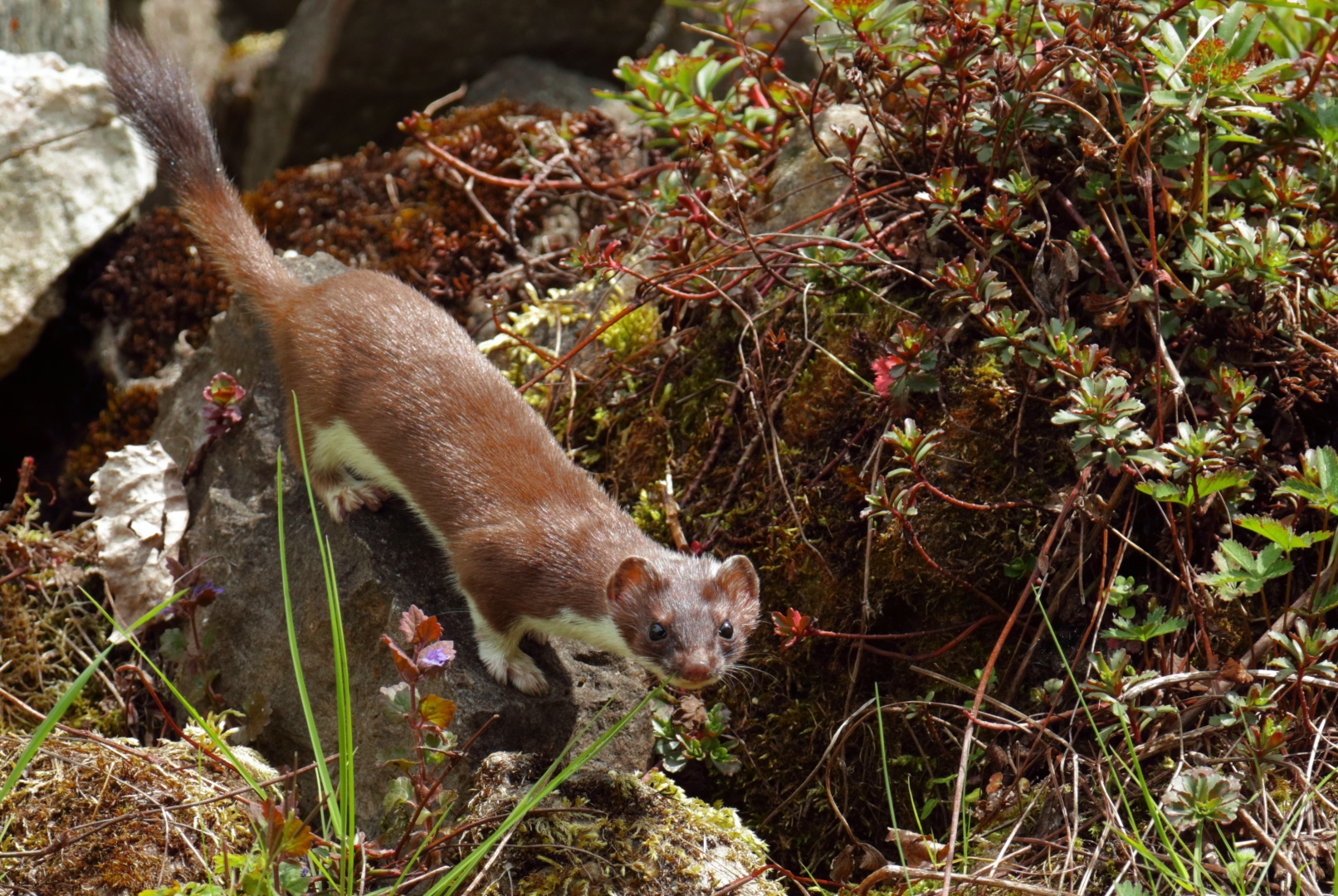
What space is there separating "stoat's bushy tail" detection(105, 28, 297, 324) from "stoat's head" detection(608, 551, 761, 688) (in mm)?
2173

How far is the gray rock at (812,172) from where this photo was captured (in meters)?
4.71

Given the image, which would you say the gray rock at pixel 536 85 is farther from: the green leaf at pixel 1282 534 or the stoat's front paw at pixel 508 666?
the green leaf at pixel 1282 534

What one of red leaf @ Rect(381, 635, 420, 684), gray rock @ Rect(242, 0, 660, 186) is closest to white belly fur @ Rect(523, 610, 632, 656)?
red leaf @ Rect(381, 635, 420, 684)

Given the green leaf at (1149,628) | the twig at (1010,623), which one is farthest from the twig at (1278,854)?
the twig at (1010,623)

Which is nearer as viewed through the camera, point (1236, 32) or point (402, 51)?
point (1236, 32)

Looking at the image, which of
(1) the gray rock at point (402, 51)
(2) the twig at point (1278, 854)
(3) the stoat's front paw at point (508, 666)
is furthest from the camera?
(1) the gray rock at point (402, 51)

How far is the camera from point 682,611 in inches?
137

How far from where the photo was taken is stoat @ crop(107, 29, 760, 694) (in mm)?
3584

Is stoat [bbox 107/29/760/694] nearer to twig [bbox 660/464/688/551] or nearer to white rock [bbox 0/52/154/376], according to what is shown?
twig [bbox 660/464/688/551]

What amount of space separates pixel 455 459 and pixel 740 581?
1.23m

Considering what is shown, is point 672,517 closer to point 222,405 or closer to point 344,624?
point 344,624

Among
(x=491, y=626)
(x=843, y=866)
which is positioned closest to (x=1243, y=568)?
(x=843, y=866)

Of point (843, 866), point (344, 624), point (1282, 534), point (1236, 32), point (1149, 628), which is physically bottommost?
point (344, 624)

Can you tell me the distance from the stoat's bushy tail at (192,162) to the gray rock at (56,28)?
5.71 feet
